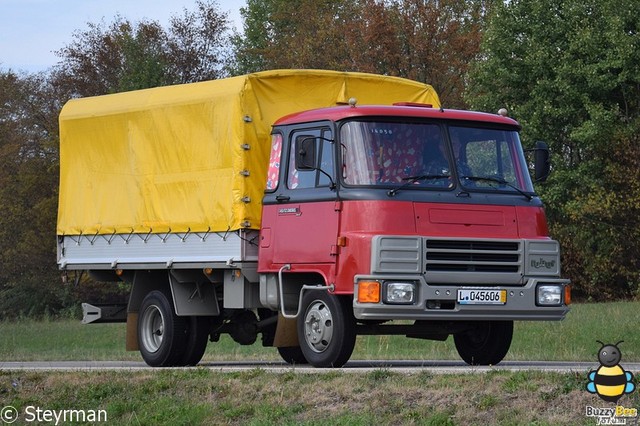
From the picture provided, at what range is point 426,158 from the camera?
1585 centimetres

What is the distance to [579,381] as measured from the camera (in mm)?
11930

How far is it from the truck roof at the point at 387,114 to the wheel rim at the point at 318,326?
2.07 m

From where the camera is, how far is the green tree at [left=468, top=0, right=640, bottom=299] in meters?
50.5

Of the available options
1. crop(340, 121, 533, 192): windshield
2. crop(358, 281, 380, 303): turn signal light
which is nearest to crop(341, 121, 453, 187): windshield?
crop(340, 121, 533, 192): windshield

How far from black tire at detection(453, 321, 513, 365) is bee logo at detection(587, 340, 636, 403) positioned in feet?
17.7

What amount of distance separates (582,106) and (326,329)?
3808 centimetres

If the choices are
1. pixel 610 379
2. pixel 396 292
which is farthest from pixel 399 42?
pixel 610 379

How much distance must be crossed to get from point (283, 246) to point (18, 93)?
51864 mm

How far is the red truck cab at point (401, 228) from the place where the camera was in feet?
49.6

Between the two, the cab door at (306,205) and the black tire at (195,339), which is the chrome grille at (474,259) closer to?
the cab door at (306,205)

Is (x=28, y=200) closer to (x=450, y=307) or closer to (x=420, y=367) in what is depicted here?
(x=450, y=307)

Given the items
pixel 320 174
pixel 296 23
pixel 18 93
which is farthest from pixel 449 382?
pixel 296 23

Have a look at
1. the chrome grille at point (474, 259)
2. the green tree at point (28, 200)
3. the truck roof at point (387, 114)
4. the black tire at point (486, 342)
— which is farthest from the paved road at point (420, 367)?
the green tree at point (28, 200)

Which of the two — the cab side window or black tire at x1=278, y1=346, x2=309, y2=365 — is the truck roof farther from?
black tire at x1=278, y1=346, x2=309, y2=365
